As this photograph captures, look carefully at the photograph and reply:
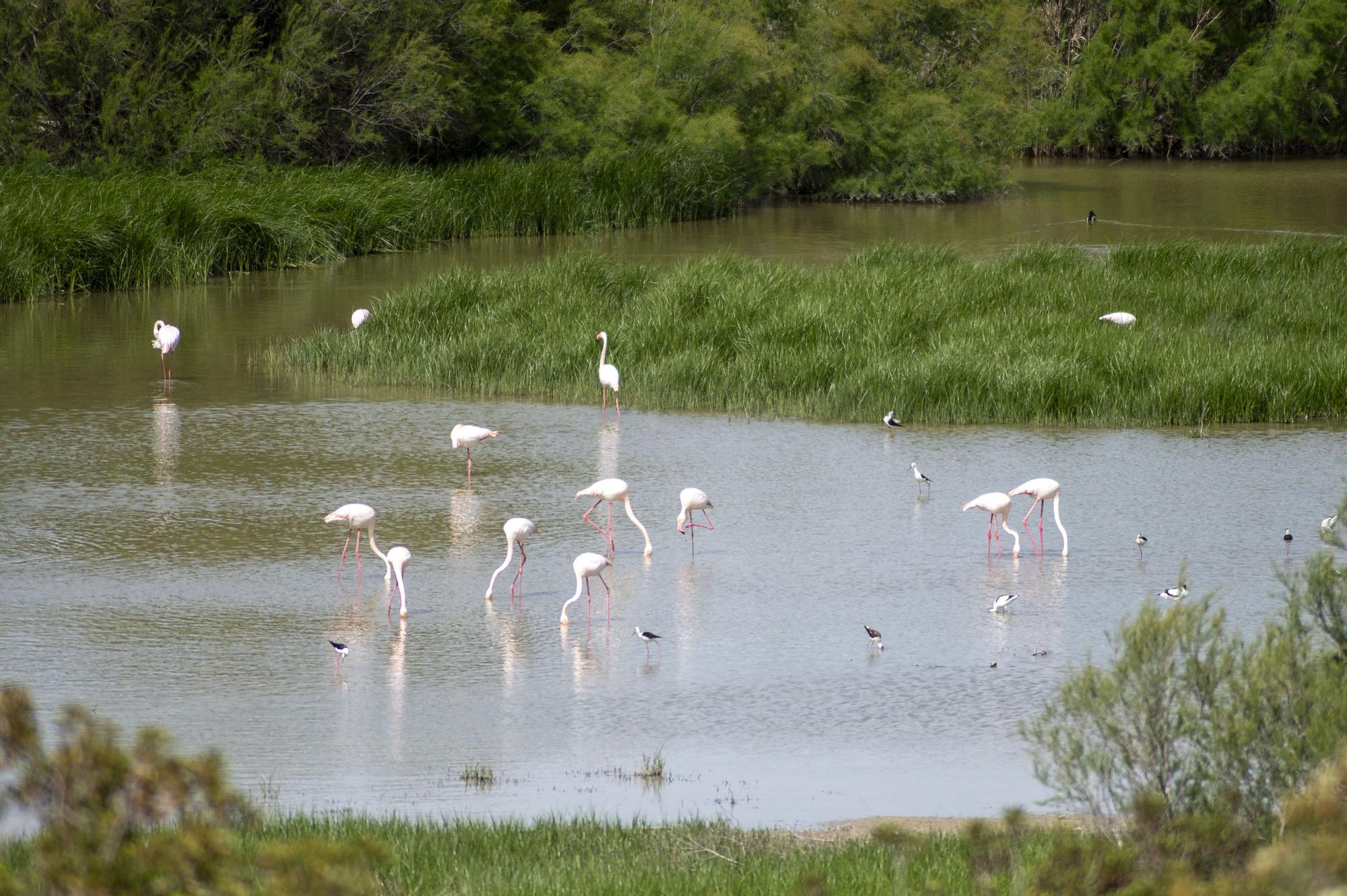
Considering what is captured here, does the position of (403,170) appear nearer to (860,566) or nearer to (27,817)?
(860,566)

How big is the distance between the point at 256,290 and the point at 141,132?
25.7 feet

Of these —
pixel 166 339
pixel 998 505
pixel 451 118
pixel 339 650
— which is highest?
pixel 451 118

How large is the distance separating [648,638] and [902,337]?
7.85 meters

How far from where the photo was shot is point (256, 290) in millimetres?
22953

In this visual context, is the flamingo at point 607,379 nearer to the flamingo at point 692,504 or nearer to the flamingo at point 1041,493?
the flamingo at point 692,504

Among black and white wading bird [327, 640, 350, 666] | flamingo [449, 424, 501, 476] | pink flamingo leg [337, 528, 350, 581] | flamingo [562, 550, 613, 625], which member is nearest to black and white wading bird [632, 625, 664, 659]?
flamingo [562, 550, 613, 625]

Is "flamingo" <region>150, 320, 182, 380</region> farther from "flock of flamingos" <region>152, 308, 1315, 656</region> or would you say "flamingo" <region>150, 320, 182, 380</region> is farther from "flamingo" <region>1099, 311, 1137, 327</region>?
"flamingo" <region>1099, 311, 1137, 327</region>

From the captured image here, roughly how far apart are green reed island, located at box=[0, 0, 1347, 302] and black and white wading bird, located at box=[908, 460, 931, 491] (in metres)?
13.8

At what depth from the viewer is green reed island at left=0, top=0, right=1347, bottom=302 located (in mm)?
24969

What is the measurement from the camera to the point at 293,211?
26.0 metres

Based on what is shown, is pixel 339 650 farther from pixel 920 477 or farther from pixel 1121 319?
pixel 1121 319

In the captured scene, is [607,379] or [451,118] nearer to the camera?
[607,379]

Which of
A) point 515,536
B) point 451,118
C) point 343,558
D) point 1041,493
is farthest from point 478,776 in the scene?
point 451,118

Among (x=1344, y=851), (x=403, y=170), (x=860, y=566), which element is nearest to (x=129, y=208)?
(x=403, y=170)
